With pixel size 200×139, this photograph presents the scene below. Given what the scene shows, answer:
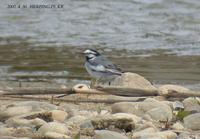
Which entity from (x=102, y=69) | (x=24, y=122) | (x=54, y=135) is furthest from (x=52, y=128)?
(x=102, y=69)

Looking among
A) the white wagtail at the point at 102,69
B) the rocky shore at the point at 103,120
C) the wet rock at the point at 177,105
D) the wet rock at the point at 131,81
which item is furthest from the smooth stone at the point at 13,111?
the white wagtail at the point at 102,69

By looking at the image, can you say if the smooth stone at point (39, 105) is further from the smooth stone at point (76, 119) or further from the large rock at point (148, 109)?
the large rock at point (148, 109)

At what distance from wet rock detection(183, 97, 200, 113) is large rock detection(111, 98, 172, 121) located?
0.81 feet

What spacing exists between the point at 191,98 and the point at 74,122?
5.36 feet

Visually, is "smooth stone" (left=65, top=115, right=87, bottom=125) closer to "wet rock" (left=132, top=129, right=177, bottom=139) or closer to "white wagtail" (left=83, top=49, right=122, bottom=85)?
"wet rock" (left=132, top=129, right=177, bottom=139)

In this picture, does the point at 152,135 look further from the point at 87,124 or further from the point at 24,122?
the point at 24,122

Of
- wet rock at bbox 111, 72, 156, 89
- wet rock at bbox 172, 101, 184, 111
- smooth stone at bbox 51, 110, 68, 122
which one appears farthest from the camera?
wet rock at bbox 111, 72, 156, 89

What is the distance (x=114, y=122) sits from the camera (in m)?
6.00

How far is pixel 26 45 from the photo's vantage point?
1251cm

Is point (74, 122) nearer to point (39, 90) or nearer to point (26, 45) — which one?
point (39, 90)

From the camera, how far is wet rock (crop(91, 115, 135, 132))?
Answer: 597cm

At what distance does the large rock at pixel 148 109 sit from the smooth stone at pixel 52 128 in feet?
3.15

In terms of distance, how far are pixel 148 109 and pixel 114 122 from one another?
2.58 feet

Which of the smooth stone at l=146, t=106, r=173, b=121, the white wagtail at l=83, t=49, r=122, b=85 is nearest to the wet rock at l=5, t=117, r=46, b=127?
the smooth stone at l=146, t=106, r=173, b=121
